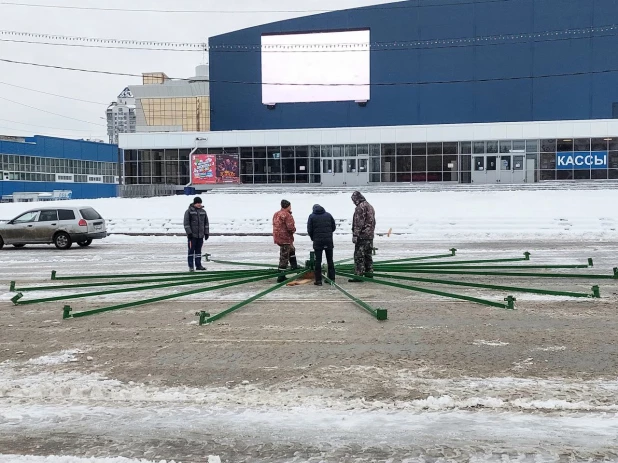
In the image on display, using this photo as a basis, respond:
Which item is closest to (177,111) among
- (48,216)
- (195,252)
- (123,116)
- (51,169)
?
(51,169)

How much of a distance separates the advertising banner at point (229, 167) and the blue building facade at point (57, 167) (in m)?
33.6

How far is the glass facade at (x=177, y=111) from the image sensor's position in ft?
293

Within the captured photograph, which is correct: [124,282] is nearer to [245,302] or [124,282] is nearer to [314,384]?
[245,302]

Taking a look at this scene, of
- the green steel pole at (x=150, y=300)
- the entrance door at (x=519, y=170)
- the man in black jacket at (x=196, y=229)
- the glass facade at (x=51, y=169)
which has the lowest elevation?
the green steel pole at (x=150, y=300)

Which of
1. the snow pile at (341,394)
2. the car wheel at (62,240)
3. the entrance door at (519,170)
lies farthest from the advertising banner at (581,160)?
the snow pile at (341,394)

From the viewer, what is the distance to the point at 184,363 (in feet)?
23.3

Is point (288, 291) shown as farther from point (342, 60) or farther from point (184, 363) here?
point (342, 60)

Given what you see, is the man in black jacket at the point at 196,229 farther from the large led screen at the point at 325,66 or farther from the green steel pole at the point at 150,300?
the large led screen at the point at 325,66

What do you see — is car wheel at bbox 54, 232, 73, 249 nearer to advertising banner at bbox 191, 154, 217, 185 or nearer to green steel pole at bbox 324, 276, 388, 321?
green steel pole at bbox 324, 276, 388, 321

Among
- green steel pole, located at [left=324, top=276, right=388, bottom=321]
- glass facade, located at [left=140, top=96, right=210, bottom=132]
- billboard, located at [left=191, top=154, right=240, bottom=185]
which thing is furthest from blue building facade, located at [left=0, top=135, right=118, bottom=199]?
green steel pole, located at [left=324, top=276, right=388, bottom=321]

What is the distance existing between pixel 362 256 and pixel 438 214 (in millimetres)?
18769

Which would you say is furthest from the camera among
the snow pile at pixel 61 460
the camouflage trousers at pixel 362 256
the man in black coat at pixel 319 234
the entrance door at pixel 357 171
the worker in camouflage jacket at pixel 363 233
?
the entrance door at pixel 357 171

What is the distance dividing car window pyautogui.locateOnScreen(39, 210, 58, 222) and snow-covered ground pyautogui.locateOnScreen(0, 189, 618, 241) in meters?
5.64

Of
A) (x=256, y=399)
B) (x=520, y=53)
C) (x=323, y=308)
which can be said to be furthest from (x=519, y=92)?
(x=256, y=399)
